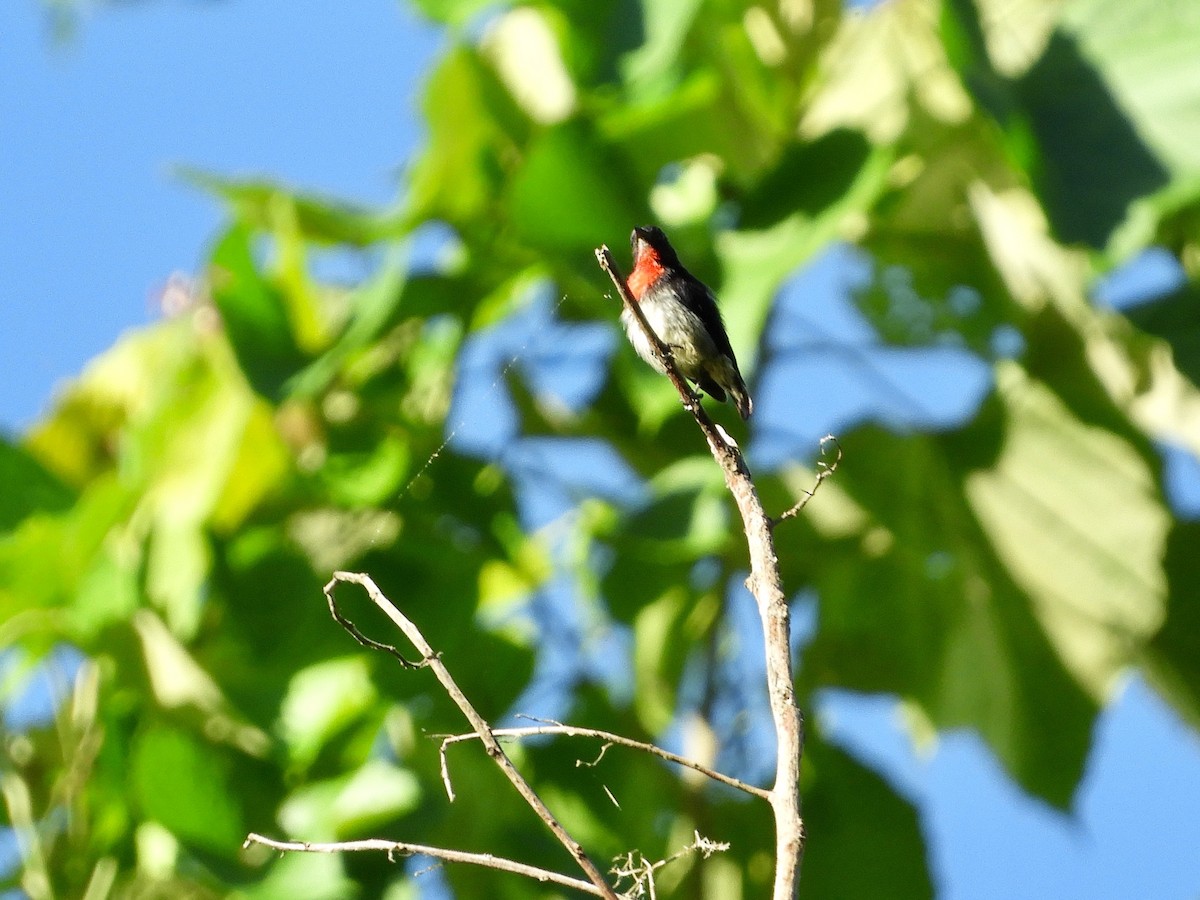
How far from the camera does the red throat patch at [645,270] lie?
6.20ft

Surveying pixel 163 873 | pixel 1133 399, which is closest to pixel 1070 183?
pixel 1133 399

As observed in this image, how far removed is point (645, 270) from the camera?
1954 mm

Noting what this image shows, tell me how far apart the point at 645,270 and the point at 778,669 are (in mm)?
1328

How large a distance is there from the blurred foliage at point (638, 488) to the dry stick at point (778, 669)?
1075 millimetres

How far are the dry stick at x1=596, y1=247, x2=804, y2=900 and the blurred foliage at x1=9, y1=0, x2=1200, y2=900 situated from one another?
1075 mm

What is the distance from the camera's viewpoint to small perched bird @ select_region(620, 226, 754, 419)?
6.15 feet

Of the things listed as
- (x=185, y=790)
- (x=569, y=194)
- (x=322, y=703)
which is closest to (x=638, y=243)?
(x=569, y=194)

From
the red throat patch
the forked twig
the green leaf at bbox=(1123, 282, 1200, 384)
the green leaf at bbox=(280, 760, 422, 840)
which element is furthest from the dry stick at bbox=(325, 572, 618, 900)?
the green leaf at bbox=(1123, 282, 1200, 384)

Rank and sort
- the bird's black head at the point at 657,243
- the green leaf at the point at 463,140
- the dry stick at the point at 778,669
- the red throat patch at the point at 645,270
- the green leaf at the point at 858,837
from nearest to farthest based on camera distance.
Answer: the dry stick at the point at 778,669 < the bird's black head at the point at 657,243 < the red throat patch at the point at 645,270 < the green leaf at the point at 858,837 < the green leaf at the point at 463,140

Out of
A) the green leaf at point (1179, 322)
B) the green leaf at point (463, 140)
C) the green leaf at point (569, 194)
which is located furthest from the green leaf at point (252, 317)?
the green leaf at point (1179, 322)

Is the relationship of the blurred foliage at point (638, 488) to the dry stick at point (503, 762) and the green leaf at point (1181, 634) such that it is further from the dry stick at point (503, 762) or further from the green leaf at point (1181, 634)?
the dry stick at point (503, 762)

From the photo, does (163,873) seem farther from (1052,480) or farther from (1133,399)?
(1133,399)

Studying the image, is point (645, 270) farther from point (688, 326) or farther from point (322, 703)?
point (322, 703)

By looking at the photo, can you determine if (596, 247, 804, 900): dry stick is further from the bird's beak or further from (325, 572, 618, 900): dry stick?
the bird's beak
